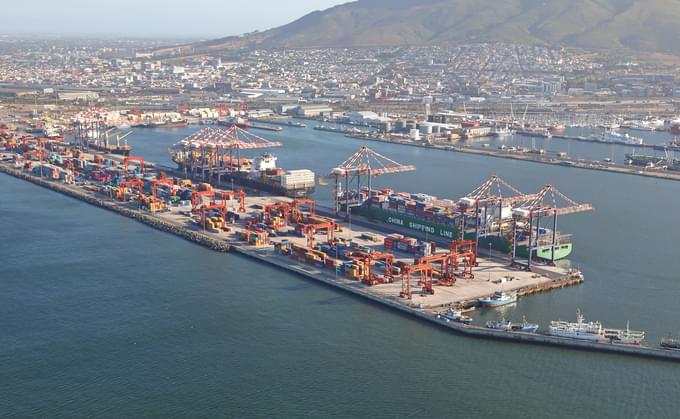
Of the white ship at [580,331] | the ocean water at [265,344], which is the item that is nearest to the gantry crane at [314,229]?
the ocean water at [265,344]

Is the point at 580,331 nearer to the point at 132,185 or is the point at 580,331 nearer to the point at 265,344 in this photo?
the point at 265,344

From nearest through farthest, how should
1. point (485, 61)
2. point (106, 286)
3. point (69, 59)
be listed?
point (106, 286) → point (485, 61) → point (69, 59)

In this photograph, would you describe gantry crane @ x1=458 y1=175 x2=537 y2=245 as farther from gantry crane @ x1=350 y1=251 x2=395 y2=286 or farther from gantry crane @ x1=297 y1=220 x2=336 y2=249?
gantry crane @ x1=297 y1=220 x2=336 y2=249

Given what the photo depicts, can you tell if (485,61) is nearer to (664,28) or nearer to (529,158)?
(664,28)

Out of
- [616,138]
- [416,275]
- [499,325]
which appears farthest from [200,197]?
[616,138]

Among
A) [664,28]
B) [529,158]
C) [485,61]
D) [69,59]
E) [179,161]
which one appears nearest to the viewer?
[179,161]

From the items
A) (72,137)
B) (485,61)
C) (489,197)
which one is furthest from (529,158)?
(485,61)

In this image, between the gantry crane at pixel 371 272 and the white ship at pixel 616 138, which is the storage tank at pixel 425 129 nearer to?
the white ship at pixel 616 138
